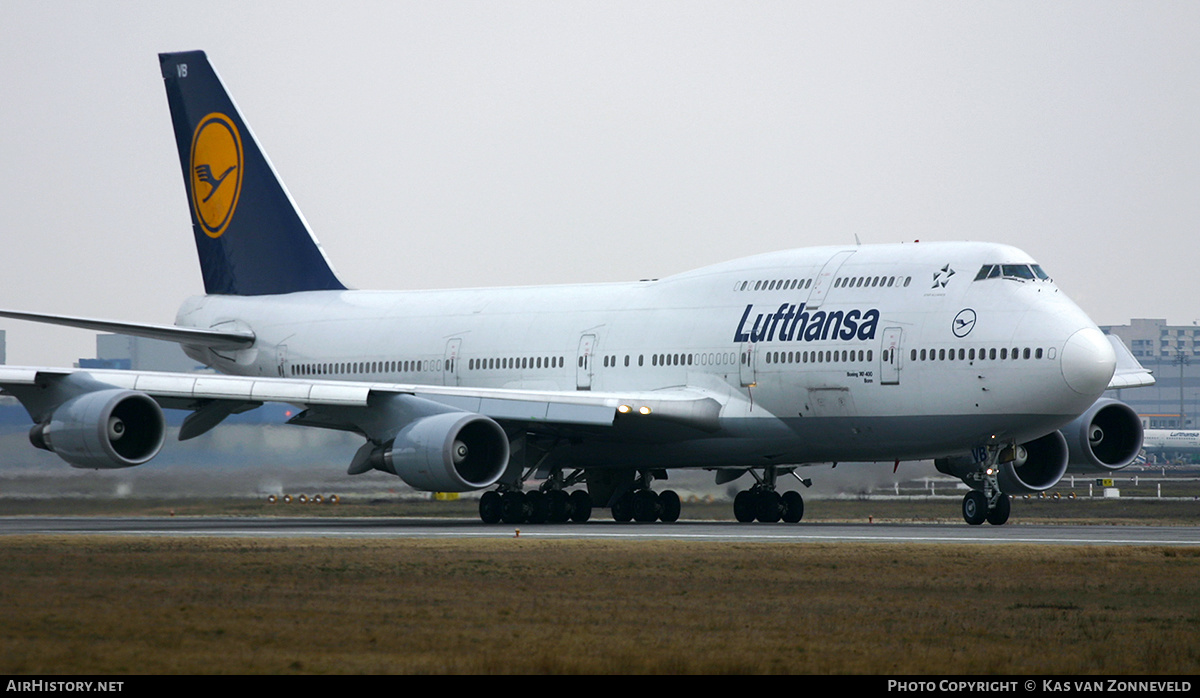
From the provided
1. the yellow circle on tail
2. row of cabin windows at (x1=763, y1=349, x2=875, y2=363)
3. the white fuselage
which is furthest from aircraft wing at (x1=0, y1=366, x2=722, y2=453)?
the yellow circle on tail

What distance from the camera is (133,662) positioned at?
10742mm

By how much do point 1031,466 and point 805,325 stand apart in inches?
215

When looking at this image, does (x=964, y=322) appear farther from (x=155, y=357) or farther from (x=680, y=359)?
(x=155, y=357)

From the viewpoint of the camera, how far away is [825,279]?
2869 centimetres

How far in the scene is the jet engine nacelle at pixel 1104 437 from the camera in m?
29.7

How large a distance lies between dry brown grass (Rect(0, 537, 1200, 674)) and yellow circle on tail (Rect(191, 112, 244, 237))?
1922cm

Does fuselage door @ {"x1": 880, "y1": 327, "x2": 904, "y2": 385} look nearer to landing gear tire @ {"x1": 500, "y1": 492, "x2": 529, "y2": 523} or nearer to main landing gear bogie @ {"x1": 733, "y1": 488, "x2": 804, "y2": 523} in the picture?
main landing gear bogie @ {"x1": 733, "y1": 488, "x2": 804, "y2": 523}

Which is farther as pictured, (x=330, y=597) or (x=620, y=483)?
(x=620, y=483)

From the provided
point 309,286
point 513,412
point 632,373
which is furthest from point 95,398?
point 309,286

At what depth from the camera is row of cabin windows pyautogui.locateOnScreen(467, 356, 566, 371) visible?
107ft

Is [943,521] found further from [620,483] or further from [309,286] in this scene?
[309,286]
